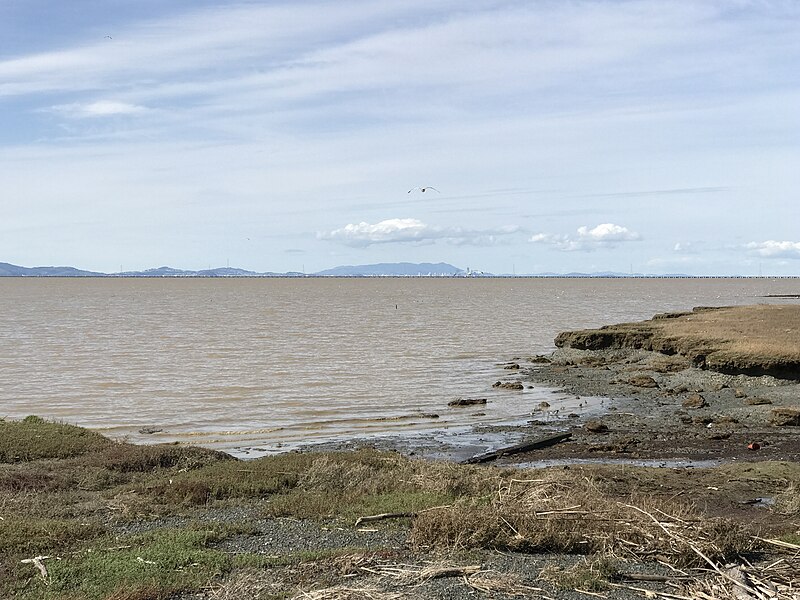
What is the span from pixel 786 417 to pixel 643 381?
864 centimetres

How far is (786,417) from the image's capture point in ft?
77.6

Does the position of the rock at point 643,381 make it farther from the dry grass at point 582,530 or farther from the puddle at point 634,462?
the dry grass at point 582,530

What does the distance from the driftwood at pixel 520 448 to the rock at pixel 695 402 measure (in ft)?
22.2

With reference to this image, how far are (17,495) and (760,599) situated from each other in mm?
10801

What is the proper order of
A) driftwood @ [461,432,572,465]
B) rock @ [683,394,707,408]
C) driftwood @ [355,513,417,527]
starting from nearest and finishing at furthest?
1. driftwood @ [355,513,417,527]
2. driftwood @ [461,432,572,465]
3. rock @ [683,394,707,408]

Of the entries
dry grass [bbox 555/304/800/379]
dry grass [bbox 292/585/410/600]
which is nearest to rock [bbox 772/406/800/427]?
dry grass [bbox 555/304/800/379]

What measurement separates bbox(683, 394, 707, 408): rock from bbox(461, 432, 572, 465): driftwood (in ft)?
22.2

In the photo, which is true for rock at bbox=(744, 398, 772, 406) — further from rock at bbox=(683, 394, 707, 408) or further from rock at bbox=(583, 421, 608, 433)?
rock at bbox=(583, 421, 608, 433)

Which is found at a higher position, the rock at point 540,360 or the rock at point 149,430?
the rock at point 540,360

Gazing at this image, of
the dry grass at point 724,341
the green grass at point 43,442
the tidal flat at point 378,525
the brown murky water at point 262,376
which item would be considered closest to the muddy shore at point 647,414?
the dry grass at point 724,341

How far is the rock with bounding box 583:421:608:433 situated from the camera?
77.1 ft

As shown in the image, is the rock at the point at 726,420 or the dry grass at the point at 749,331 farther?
the dry grass at the point at 749,331

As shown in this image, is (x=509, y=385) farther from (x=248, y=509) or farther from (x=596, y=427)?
(x=248, y=509)

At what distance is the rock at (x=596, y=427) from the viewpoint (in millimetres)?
23498
